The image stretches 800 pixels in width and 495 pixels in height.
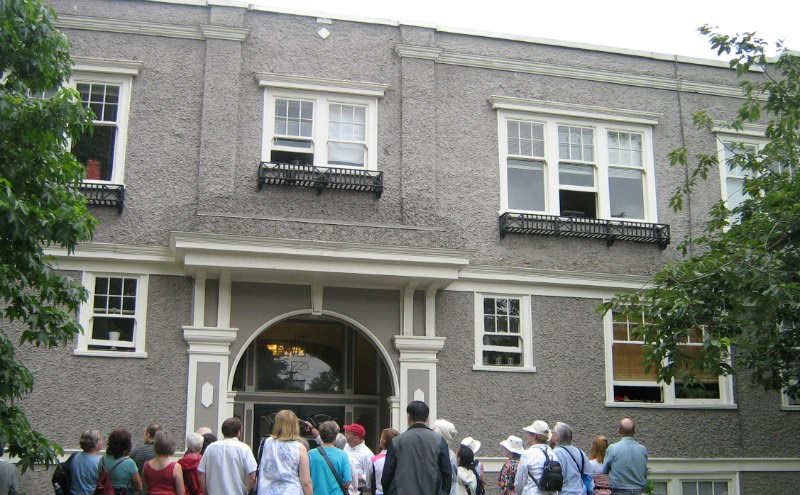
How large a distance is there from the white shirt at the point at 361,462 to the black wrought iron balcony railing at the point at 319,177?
595 centimetres

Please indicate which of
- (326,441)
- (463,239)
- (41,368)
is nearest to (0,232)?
(326,441)

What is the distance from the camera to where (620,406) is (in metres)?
16.6

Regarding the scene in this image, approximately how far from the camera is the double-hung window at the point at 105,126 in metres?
15.4

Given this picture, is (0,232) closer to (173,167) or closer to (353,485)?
(353,485)

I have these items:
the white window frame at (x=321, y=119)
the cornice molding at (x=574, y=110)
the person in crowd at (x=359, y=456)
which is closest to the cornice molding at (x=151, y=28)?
the white window frame at (x=321, y=119)

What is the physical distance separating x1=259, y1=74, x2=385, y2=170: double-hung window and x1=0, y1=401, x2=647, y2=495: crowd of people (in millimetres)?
6297

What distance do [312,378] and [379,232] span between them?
13.5 ft

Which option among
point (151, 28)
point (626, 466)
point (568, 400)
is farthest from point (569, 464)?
point (151, 28)

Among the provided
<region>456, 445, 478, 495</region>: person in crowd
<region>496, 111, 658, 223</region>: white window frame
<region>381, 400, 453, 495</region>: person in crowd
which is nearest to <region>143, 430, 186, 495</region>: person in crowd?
<region>381, 400, 453, 495</region>: person in crowd

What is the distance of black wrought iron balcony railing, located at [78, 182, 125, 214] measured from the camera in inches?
592

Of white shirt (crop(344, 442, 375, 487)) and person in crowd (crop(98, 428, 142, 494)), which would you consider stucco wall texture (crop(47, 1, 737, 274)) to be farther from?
person in crowd (crop(98, 428, 142, 494))

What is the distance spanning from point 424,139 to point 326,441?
8269 millimetres

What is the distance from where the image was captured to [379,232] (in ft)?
50.3

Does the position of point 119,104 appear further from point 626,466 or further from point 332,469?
point 626,466
